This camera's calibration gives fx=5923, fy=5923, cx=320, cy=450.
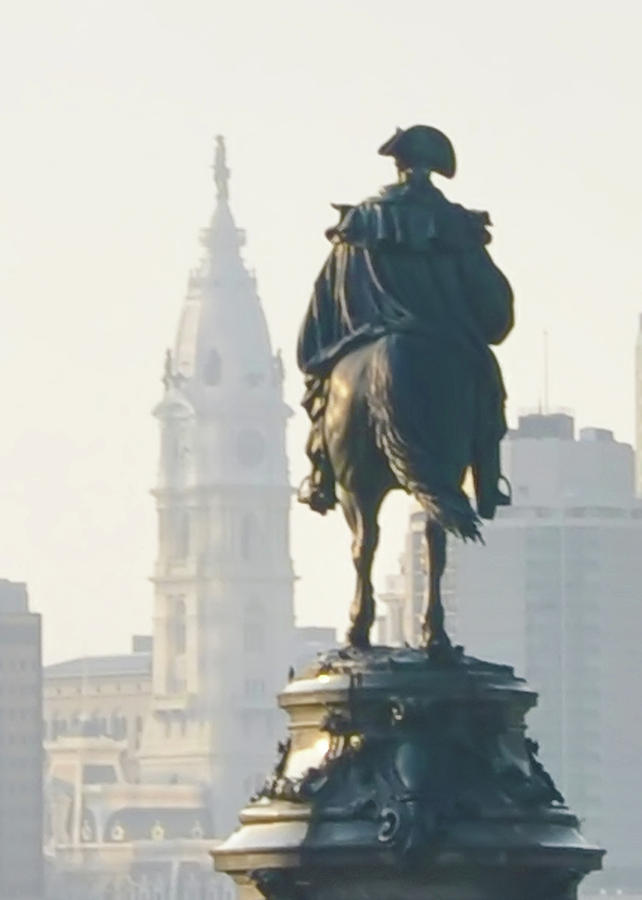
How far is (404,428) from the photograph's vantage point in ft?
41.7

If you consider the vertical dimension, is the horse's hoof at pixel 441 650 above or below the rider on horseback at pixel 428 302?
below

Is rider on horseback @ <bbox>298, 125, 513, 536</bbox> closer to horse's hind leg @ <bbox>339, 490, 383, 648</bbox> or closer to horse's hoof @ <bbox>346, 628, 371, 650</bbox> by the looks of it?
horse's hind leg @ <bbox>339, 490, 383, 648</bbox>

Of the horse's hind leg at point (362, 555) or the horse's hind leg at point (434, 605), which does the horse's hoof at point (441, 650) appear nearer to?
the horse's hind leg at point (434, 605)

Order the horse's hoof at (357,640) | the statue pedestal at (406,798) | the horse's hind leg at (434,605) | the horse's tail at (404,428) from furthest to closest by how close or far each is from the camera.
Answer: the horse's hoof at (357,640) → the horse's tail at (404,428) → the horse's hind leg at (434,605) → the statue pedestal at (406,798)

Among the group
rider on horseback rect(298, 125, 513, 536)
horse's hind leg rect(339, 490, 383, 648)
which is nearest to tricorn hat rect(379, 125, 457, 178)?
rider on horseback rect(298, 125, 513, 536)

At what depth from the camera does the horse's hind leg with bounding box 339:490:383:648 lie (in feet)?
41.8

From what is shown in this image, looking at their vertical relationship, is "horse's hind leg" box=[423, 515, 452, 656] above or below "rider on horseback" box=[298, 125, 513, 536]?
below

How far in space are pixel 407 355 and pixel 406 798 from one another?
3.25 feet

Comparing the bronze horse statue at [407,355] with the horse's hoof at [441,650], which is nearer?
the horse's hoof at [441,650]

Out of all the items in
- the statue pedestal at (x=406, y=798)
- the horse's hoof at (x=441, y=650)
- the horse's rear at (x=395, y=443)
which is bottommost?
the statue pedestal at (x=406, y=798)

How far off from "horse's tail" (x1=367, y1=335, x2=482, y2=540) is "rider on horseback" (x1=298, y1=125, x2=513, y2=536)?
0.02 meters

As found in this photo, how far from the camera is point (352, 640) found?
42.0ft

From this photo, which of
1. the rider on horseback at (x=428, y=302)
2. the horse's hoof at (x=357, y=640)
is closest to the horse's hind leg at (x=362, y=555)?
the horse's hoof at (x=357, y=640)

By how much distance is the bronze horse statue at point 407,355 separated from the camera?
12.8 metres
